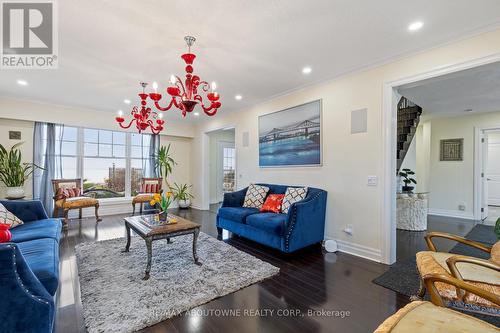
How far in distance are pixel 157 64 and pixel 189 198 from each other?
4744 mm

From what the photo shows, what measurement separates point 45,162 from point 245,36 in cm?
538

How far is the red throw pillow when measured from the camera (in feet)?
12.4

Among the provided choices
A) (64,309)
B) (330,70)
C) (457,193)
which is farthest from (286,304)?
(457,193)

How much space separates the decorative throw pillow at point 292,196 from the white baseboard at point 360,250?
0.87 meters

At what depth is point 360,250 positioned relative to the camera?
3252 millimetres

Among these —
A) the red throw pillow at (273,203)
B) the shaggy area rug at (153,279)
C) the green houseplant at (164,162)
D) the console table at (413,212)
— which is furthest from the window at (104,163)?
the console table at (413,212)

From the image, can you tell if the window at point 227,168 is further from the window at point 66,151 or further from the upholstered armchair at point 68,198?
the window at point 66,151

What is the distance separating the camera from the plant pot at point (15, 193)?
4492 millimetres

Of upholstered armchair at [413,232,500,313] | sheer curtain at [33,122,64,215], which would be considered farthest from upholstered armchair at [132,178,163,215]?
upholstered armchair at [413,232,500,313]

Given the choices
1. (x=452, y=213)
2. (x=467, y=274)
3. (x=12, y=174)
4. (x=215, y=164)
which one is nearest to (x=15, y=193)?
(x=12, y=174)

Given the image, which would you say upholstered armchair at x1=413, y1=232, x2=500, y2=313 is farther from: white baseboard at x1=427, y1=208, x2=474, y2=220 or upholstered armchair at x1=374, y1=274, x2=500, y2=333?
white baseboard at x1=427, y1=208, x2=474, y2=220

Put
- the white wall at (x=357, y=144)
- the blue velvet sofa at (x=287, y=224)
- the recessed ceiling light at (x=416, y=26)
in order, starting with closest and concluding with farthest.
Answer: the recessed ceiling light at (x=416, y=26) < the white wall at (x=357, y=144) < the blue velvet sofa at (x=287, y=224)

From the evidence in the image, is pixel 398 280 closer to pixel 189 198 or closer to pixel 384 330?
pixel 384 330

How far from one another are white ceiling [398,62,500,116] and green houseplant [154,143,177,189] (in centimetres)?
575
